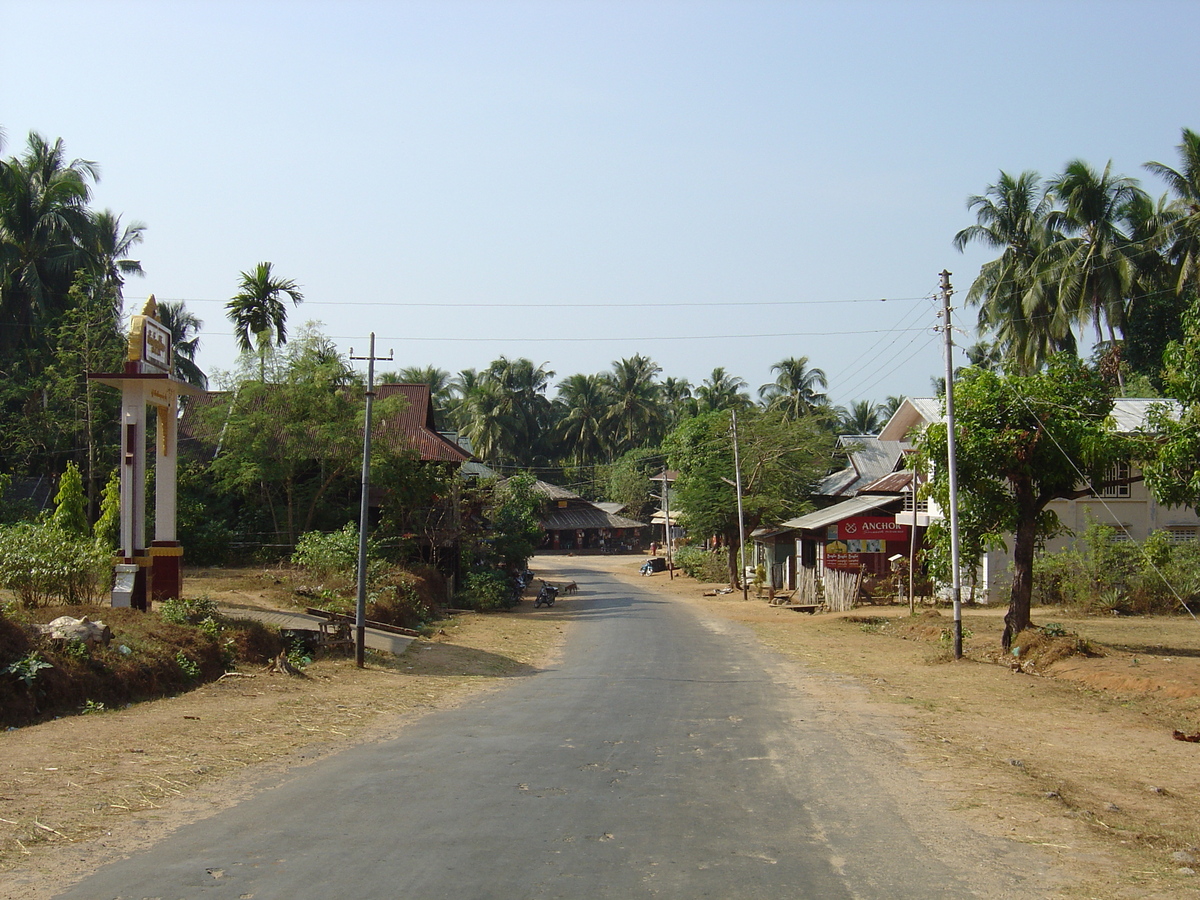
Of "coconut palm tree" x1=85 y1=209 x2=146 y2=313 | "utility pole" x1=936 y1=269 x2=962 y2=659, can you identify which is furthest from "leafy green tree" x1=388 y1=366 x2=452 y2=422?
"utility pole" x1=936 y1=269 x2=962 y2=659

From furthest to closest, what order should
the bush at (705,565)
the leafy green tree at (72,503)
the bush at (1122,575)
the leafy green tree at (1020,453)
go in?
the bush at (705,565) → the bush at (1122,575) → the leafy green tree at (72,503) → the leafy green tree at (1020,453)

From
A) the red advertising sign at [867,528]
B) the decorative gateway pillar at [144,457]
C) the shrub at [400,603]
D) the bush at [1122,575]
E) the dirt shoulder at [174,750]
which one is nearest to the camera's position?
the dirt shoulder at [174,750]

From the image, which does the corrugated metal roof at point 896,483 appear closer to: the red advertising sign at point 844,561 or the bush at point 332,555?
the red advertising sign at point 844,561

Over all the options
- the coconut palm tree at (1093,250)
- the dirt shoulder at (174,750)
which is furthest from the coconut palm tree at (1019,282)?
the dirt shoulder at (174,750)

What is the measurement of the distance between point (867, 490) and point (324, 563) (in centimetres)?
2445

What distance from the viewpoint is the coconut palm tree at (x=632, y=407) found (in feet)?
266

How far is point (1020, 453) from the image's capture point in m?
19.0

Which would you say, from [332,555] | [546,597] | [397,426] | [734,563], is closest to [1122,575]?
[546,597]

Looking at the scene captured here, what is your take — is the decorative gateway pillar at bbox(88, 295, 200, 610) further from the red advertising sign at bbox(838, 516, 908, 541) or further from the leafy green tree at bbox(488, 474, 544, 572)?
the red advertising sign at bbox(838, 516, 908, 541)

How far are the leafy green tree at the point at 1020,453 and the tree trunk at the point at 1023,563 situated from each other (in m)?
0.02

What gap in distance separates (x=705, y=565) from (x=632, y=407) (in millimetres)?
32127

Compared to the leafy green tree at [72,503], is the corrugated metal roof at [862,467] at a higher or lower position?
higher

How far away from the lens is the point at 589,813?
738 centimetres

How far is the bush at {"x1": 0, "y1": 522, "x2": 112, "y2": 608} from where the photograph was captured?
14789 mm
